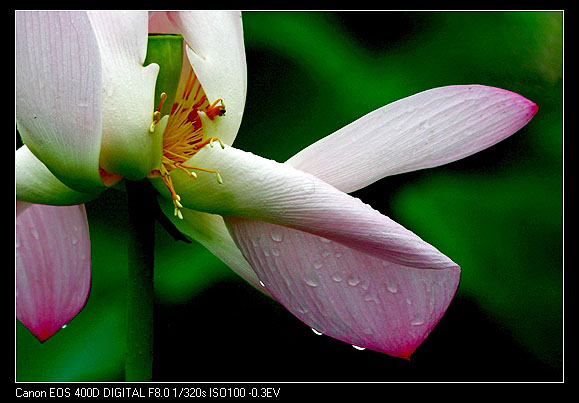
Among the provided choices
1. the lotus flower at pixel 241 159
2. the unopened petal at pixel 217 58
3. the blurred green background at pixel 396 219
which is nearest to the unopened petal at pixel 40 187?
the lotus flower at pixel 241 159

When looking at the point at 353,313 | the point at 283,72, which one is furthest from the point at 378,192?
the point at 353,313

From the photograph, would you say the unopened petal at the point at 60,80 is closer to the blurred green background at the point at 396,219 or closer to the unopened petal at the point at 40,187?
the unopened petal at the point at 40,187

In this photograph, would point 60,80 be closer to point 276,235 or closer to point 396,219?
point 276,235

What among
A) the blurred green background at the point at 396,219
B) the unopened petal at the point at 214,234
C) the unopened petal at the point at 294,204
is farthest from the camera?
the blurred green background at the point at 396,219

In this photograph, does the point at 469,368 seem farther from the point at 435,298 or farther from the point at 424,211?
the point at 435,298

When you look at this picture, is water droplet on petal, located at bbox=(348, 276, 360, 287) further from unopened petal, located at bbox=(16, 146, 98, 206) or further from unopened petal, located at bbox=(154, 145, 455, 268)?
unopened petal, located at bbox=(16, 146, 98, 206)

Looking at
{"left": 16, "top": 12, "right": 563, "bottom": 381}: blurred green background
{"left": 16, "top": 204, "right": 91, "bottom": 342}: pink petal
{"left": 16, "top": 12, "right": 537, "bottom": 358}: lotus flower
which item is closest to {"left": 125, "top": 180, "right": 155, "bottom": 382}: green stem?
{"left": 16, "top": 12, "right": 537, "bottom": 358}: lotus flower
